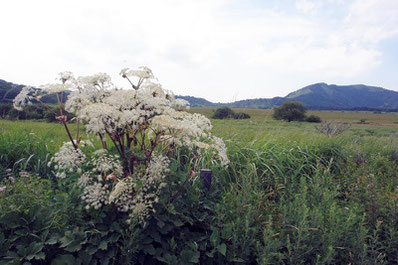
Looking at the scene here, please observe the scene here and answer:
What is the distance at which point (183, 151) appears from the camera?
481 cm

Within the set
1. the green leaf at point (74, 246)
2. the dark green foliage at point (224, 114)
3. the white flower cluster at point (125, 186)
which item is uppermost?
the dark green foliage at point (224, 114)

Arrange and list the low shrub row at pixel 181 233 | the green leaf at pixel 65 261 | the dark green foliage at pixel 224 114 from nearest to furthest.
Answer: the green leaf at pixel 65 261 → the low shrub row at pixel 181 233 → the dark green foliage at pixel 224 114

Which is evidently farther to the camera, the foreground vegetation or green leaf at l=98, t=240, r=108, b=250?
the foreground vegetation

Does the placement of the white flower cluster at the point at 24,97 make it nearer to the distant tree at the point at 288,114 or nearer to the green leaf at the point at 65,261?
the green leaf at the point at 65,261

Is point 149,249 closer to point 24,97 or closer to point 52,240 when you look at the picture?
point 52,240

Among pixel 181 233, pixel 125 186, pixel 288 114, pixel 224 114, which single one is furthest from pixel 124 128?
pixel 288 114

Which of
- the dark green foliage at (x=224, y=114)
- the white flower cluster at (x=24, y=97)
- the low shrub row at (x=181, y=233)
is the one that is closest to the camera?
the low shrub row at (x=181, y=233)

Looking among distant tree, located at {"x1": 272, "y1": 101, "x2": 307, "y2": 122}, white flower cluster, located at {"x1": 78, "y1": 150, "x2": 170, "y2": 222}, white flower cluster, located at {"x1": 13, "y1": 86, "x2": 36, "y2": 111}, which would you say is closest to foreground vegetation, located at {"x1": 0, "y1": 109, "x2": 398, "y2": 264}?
white flower cluster, located at {"x1": 78, "y1": 150, "x2": 170, "y2": 222}

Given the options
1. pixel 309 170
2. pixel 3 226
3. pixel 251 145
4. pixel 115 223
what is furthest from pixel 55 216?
pixel 309 170

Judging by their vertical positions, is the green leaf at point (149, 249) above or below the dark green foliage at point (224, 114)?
below

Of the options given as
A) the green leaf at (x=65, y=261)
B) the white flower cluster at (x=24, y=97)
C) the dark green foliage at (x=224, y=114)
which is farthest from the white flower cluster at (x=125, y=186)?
the dark green foliage at (x=224, y=114)

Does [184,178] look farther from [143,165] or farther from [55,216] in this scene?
[55,216]

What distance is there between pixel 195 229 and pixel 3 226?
175cm

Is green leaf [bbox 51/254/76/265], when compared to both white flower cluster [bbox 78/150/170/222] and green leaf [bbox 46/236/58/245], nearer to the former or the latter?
green leaf [bbox 46/236/58/245]
